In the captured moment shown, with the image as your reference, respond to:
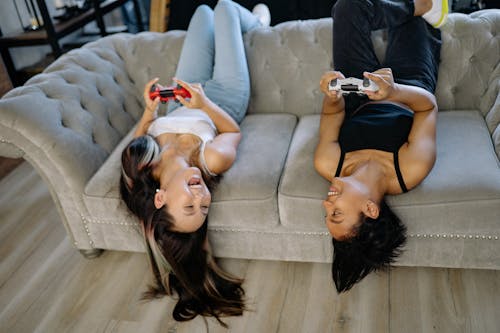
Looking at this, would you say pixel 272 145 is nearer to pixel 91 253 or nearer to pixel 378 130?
pixel 378 130

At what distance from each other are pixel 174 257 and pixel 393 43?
4.48 ft

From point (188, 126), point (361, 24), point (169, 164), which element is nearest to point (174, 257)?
point (169, 164)

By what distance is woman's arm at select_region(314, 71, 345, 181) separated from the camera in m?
1.68

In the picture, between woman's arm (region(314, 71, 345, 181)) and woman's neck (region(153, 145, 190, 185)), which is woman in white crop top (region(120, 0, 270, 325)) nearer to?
woman's neck (region(153, 145, 190, 185))

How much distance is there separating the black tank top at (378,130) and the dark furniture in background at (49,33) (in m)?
2.37

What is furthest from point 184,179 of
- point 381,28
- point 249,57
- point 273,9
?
point 273,9

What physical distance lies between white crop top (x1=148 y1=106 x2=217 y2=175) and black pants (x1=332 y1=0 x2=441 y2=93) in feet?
2.14

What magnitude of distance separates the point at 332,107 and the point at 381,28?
508 millimetres

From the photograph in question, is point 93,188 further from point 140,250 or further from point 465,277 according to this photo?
point 465,277

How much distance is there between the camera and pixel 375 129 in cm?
173

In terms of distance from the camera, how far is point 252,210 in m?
1.73

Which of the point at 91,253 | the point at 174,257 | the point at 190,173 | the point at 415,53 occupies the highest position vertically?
the point at 415,53

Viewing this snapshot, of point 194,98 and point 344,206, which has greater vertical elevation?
point 194,98

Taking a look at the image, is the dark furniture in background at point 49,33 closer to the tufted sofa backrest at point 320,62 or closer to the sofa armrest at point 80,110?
the sofa armrest at point 80,110
